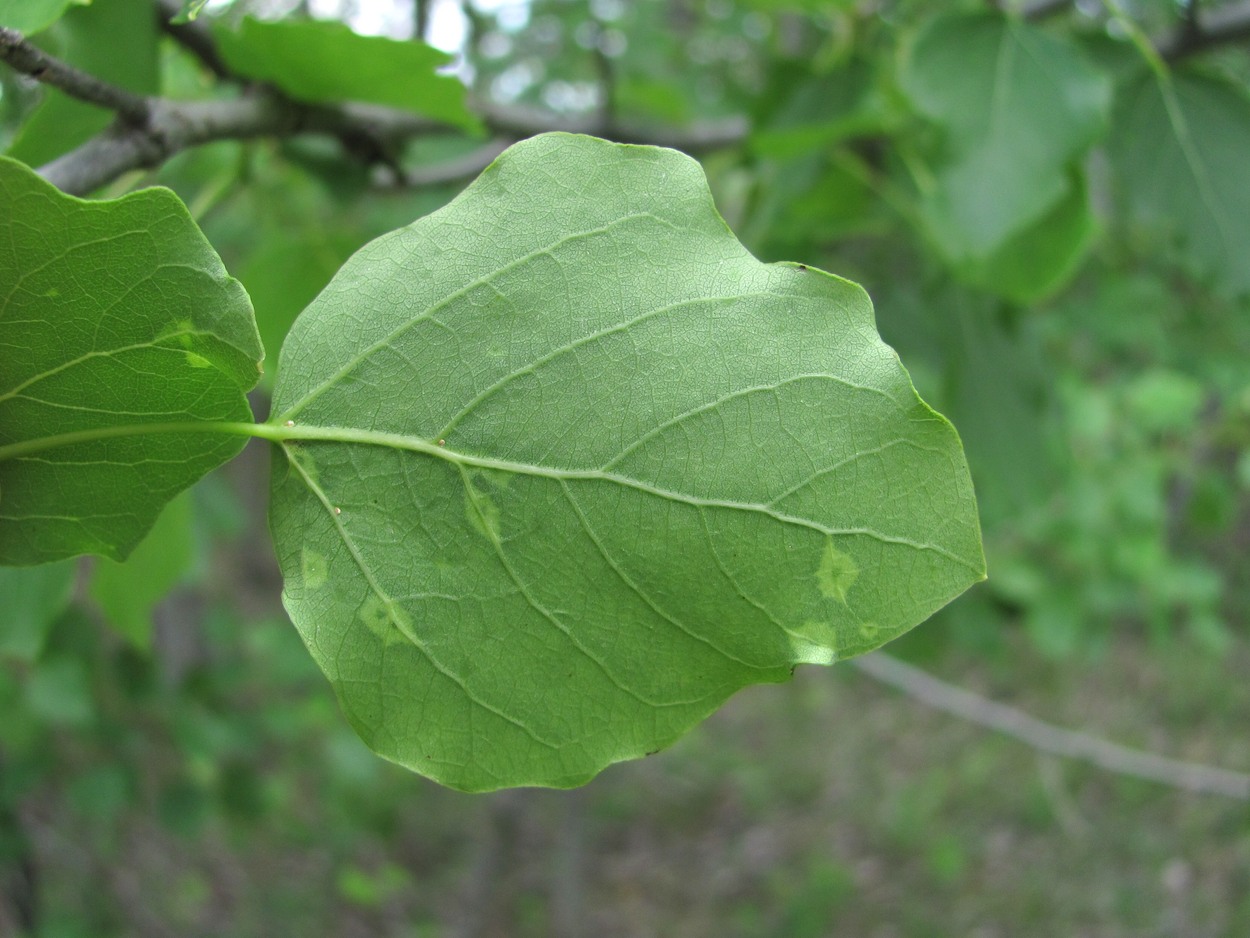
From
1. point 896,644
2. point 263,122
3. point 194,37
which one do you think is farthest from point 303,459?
point 896,644

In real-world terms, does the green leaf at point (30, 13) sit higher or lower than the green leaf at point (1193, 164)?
higher

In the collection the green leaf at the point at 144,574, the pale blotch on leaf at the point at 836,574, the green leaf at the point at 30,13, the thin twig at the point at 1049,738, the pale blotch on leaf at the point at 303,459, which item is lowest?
the thin twig at the point at 1049,738

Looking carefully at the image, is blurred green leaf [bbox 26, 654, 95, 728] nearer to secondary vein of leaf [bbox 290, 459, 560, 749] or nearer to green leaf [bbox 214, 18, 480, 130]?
green leaf [bbox 214, 18, 480, 130]

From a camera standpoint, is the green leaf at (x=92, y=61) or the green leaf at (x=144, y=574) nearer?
the green leaf at (x=92, y=61)

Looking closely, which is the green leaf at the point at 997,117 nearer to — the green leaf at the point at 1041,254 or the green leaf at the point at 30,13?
the green leaf at the point at 1041,254

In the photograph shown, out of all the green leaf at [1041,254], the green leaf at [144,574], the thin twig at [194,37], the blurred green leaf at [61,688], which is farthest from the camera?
the blurred green leaf at [61,688]

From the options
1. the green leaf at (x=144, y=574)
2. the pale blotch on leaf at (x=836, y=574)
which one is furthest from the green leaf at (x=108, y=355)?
the green leaf at (x=144, y=574)

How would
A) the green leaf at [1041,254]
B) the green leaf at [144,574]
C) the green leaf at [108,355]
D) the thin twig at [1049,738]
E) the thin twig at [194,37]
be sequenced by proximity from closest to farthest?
the green leaf at [108,355], the thin twig at [194,37], the green leaf at [144,574], the green leaf at [1041,254], the thin twig at [1049,738]
